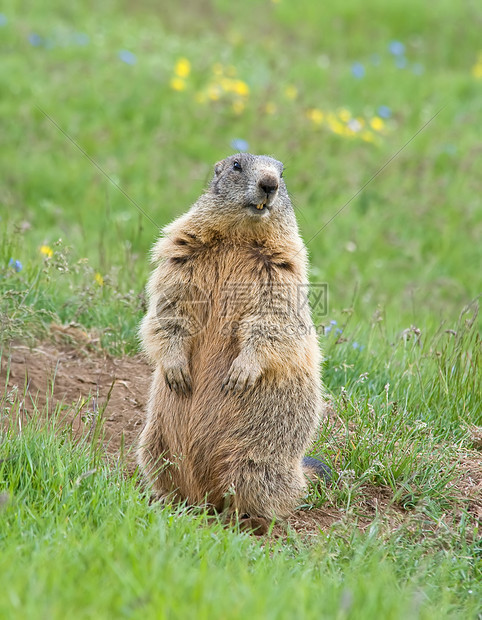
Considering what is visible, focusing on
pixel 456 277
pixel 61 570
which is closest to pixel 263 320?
pixel 61 570

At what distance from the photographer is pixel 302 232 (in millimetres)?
8125

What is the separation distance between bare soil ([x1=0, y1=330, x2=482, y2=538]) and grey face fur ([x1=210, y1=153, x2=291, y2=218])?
3.55ft

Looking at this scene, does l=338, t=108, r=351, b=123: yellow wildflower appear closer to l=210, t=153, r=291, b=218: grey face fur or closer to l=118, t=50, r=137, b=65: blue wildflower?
l=118, t=50, r=137, b=65: blue wildflower

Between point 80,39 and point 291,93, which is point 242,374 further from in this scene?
point 80,39

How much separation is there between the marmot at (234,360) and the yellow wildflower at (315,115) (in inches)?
231

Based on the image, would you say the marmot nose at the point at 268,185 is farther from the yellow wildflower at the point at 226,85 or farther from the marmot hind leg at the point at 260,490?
the yellow wildflower at the point at 226,85

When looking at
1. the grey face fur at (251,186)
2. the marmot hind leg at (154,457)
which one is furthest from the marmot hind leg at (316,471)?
the grey face fur at (251,186)

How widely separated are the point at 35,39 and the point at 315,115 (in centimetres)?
365

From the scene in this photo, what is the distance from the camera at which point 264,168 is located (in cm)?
400

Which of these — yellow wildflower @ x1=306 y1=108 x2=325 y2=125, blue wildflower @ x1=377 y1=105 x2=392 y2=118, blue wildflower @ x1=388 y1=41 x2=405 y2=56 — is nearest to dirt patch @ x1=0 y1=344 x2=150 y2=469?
yellow wildflower @ x1=306 y1=108 x2=325 y2=125

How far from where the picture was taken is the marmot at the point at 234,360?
373 cm

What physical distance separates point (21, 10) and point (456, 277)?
7440mm

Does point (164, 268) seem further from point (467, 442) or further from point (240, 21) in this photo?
point (240, 21)

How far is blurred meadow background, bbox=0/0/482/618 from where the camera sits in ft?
9.05
